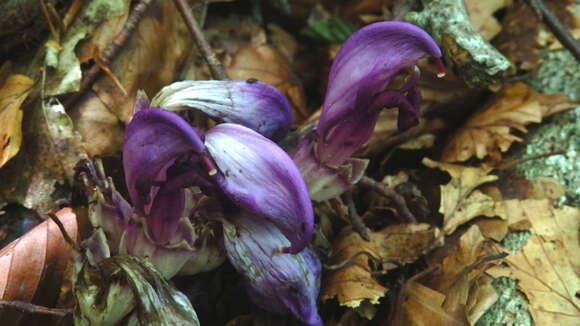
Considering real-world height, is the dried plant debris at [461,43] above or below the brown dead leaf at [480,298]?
above

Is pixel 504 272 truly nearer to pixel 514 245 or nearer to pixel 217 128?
pixel 514 245

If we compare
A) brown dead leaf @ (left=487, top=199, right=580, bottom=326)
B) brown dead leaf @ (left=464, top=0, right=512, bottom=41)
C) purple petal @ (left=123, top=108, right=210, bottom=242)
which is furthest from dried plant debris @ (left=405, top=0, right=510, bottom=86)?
purple petal @ (left=123, top=108, right=210, bottom=242)

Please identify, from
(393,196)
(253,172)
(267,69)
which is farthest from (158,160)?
(267,69)

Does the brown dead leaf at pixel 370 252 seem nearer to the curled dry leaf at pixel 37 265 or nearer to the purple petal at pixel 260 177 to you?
the purple petal at pixel 260 177

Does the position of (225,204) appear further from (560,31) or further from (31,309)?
(560,31)

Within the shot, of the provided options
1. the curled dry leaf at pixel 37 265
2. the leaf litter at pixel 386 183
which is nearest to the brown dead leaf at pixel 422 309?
the leaf litter at pixel 386 183

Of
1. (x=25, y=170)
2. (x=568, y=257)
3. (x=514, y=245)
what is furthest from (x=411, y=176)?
(x=25, y=170)
